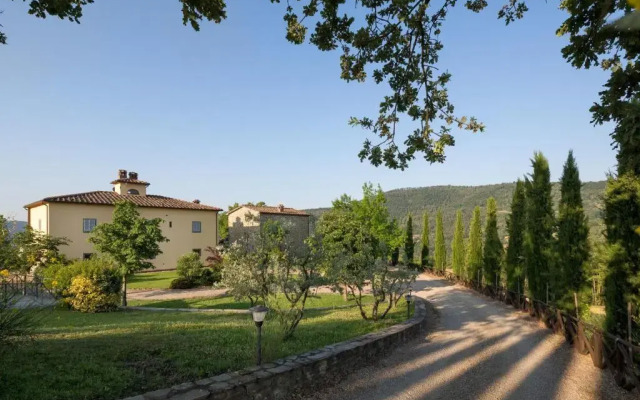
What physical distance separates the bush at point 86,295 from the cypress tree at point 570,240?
15.7 metres

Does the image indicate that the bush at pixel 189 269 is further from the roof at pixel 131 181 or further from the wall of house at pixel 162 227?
the roof at pixel 131 181

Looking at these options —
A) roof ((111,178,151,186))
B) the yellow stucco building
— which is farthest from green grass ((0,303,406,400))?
roof ((111,178,151,186))

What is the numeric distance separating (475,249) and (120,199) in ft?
88.1

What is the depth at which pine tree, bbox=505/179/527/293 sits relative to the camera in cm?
1580

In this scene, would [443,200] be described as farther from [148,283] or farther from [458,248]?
[148,283]

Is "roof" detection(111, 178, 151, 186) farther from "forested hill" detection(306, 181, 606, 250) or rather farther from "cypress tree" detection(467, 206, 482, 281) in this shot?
"forested hill" detection(306, 181, 606, 250)

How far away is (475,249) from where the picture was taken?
22562 millimetres

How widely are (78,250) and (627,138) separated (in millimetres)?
32185

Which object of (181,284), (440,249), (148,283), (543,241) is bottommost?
(148,283)

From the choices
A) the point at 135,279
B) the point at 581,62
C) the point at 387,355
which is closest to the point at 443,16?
the point at 581,62

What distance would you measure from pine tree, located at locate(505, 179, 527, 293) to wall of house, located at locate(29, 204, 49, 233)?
29.3m

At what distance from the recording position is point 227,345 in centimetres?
720

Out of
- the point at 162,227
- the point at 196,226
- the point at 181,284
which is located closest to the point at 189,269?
the point at 181,284

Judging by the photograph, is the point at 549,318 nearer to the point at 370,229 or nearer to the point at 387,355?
the point at 387,355
